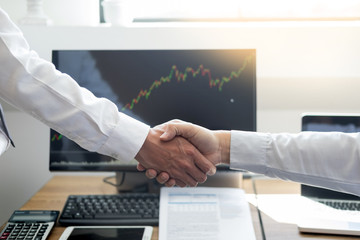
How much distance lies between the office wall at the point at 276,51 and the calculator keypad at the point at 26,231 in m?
0.55

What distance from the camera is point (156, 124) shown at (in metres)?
1.37

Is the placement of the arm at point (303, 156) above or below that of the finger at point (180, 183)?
above

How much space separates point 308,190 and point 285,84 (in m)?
0.43

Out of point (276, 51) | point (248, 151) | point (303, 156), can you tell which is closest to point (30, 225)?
point (248, 151)

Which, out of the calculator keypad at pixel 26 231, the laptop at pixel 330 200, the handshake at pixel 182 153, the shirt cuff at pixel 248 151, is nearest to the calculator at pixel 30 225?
the calculator keypad at pixel 26 231

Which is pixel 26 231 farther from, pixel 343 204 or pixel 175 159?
pixel 343 204

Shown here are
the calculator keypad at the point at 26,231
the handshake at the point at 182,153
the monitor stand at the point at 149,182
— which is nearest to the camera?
the calculator keypad at the point at 26,231

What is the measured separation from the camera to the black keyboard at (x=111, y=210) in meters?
1.18

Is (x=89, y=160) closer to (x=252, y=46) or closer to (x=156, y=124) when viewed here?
(x=156, y=124)

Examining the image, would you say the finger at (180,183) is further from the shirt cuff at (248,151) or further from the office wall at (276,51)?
the office wall at (276,51)

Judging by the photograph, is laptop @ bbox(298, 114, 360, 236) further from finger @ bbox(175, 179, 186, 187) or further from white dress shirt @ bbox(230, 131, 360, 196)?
finger @ bbox(175, 179, 186, 187)

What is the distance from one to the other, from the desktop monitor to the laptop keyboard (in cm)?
29

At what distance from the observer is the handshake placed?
1.32m

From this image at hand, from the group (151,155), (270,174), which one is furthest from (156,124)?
(270,174)
